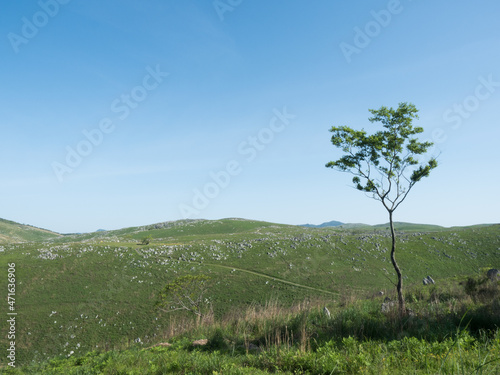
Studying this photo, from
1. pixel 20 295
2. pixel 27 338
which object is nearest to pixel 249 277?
pixel 27 338

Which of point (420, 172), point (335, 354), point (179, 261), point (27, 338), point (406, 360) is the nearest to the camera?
point (406, 360)

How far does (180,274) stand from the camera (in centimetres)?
6053

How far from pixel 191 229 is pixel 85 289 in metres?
85.6

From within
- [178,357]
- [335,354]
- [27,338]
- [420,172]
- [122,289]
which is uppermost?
[420,172]

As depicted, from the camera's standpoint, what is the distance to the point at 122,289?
53.2 m

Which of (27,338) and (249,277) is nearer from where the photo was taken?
(27,338)

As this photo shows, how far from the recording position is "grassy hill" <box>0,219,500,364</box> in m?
40.9

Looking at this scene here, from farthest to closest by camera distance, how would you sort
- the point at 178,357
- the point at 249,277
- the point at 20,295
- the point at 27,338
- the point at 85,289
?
1. the point at 249,277
2. the point at 85,289
3. the point at 20,295
4. the point at 27,338
5. the point at 178,357

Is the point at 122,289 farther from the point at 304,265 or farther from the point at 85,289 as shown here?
the point at 304,265

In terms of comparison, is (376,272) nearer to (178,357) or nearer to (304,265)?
(304,265)

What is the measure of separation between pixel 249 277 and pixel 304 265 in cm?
1707

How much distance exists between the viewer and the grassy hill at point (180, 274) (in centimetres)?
4094

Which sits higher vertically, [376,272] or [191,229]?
[191,229]

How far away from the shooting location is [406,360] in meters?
7.65
